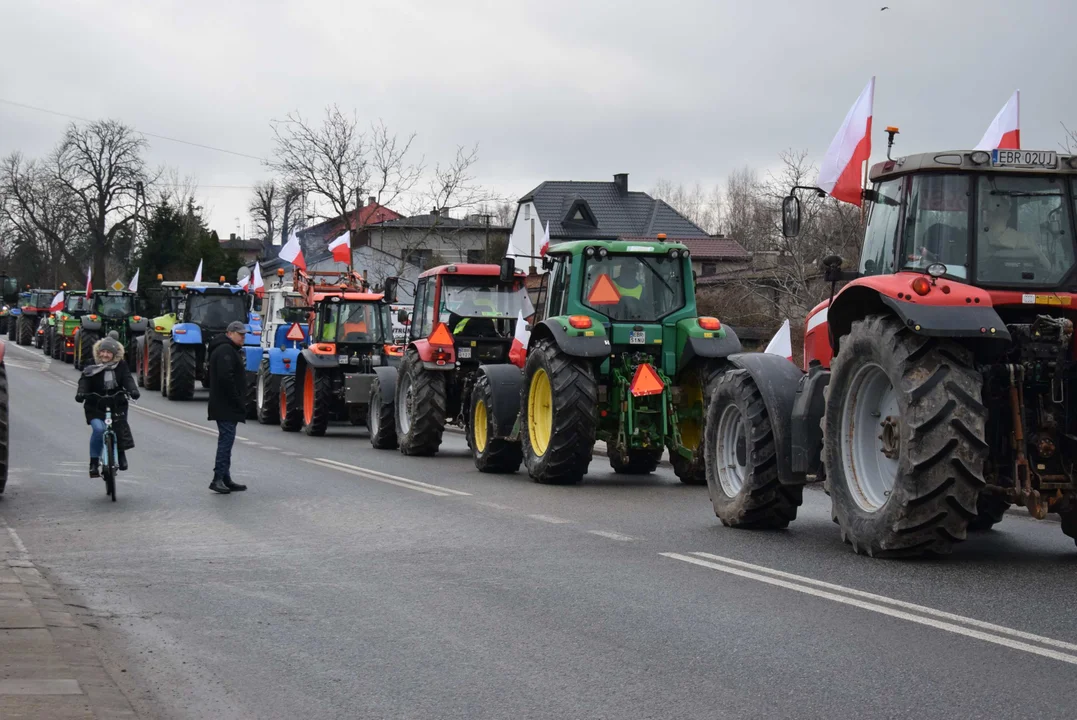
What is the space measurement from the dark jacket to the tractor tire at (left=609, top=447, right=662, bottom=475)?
166 inches

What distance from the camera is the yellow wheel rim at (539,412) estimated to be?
1509 cm

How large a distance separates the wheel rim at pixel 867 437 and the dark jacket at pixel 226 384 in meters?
7.30

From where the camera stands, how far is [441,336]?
1892 centimetres

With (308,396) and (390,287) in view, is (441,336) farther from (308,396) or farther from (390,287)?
(308,396)

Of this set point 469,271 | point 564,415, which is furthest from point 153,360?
point 564,415

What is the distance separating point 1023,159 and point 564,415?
6148 millimetres

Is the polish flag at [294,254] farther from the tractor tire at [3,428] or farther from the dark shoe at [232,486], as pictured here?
the tractor tire at [3,428]

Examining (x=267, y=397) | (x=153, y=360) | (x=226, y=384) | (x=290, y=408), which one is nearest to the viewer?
(x=226, y=384)

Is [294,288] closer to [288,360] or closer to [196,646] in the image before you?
[288,360]

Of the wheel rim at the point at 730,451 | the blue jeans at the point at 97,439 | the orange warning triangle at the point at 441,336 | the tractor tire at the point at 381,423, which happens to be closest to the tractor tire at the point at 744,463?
the wheel rim at the point at 730,451

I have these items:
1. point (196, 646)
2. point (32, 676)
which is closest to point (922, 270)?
point (196, 646)

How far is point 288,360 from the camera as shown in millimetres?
25891

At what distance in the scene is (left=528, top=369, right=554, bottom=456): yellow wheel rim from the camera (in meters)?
15.1

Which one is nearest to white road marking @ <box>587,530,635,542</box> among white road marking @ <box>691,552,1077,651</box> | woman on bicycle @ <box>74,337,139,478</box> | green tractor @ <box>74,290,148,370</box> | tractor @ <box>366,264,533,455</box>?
white road marking @ <box>691,552,1077,651</box>
